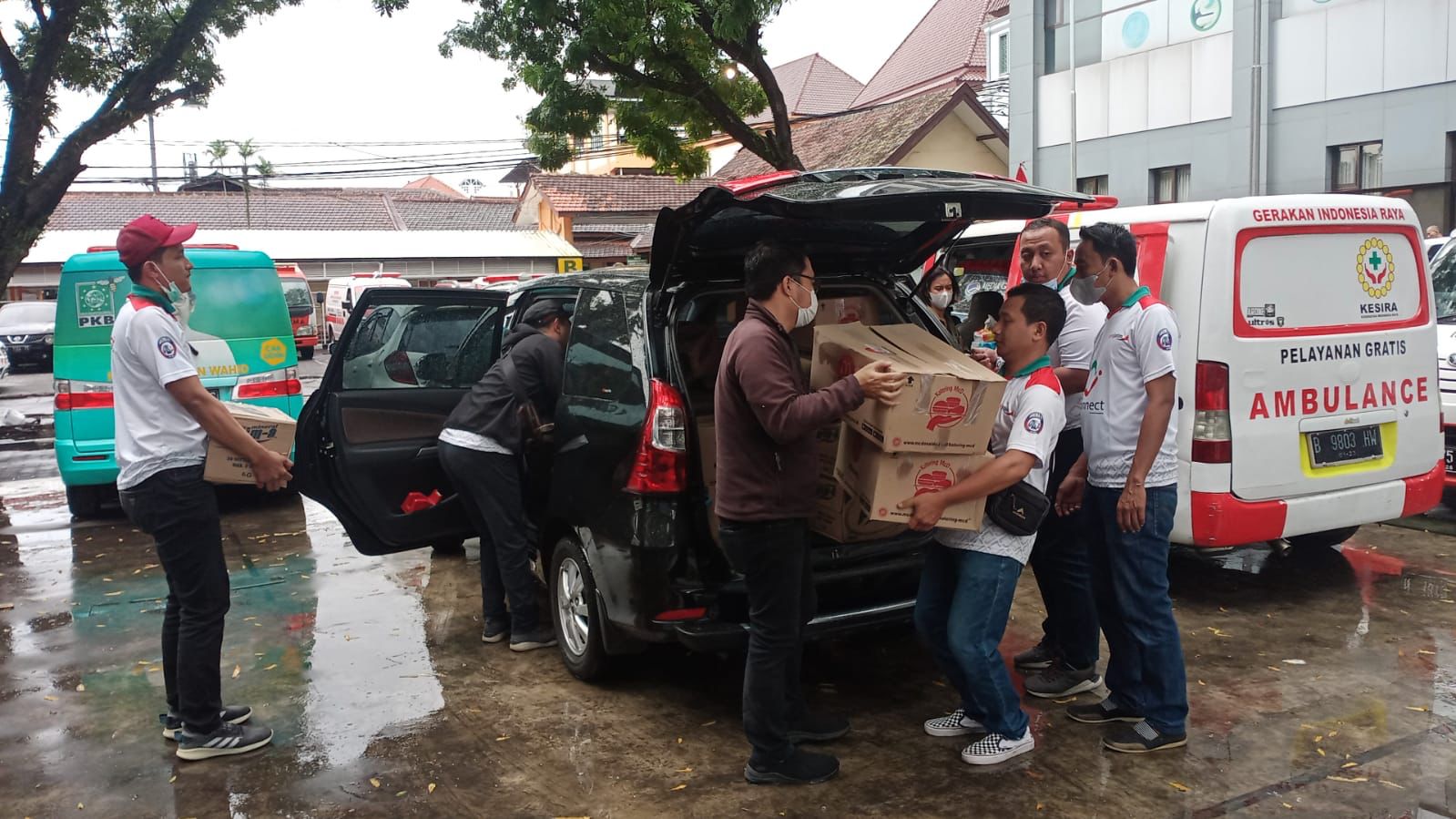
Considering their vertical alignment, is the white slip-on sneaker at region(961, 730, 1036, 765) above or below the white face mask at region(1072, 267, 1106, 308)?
below

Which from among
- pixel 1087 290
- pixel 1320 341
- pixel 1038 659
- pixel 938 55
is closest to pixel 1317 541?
pixel 1320 341

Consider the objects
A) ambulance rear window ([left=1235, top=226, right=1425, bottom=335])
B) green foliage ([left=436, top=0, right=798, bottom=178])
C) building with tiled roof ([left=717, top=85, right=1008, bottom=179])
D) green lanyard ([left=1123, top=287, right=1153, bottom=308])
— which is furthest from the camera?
building with tiled roof ([left=717, top=85, right=1008, bottom=179])

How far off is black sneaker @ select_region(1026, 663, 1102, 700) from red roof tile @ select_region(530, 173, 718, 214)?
118 feet

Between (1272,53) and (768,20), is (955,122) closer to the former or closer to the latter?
(1272,53)

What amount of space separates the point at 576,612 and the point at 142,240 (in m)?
2.24

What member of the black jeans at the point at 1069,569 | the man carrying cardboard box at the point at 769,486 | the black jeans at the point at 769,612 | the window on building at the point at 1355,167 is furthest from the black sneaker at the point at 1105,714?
the window on building at the point at 1355,167

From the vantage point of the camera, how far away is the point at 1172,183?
18391mm

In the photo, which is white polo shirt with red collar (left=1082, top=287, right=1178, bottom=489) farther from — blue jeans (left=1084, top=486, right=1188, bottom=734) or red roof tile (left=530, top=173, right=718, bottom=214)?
red roof tile (left=530, top=173, right=718, bottom=214)

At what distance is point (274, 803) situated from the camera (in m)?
3.77

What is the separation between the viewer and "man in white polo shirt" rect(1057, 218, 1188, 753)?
3.83m

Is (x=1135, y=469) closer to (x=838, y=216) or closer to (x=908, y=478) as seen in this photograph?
(x=908, y=478)

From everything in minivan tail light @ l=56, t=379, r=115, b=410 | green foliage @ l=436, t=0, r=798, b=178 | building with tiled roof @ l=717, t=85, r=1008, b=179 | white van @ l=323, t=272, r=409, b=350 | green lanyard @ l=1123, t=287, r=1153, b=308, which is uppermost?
building with tiled roof @ l=717, t=85, r=1008, b=179

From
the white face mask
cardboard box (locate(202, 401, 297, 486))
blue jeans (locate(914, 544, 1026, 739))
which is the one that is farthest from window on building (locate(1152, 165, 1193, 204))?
cardboard box (locate(202, 401, 297, 486))

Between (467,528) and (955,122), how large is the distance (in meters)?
23.2
